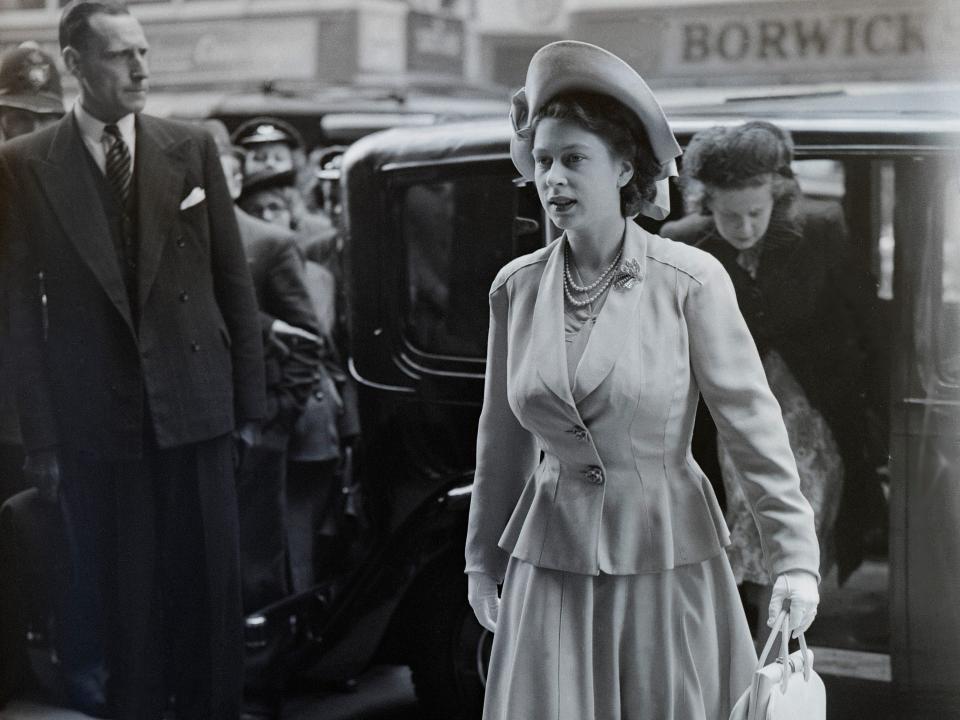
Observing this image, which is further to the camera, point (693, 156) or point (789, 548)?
point (693, 156)

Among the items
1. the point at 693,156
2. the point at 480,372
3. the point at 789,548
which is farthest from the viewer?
the point at 480,372


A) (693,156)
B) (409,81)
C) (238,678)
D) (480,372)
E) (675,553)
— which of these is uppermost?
(409,81)

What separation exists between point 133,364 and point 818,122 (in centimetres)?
191

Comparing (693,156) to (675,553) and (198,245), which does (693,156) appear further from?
(198,245)

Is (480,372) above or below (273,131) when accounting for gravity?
below

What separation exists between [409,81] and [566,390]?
1487 mm

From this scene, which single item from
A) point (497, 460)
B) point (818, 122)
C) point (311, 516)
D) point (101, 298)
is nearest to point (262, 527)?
point (311, 516)

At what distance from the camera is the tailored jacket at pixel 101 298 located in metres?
3.30

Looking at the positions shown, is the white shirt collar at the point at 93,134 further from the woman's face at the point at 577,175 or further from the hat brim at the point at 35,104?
the woman's face at the point at 577,175

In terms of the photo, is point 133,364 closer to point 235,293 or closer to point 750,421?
point 235,293

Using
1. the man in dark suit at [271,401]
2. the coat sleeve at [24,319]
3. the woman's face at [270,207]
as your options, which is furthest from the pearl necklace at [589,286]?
the coat sleeve at [24,319]

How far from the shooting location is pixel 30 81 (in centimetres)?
336

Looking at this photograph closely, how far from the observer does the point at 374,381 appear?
343 cm

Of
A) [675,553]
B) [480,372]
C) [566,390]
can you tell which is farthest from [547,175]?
[480,372]
